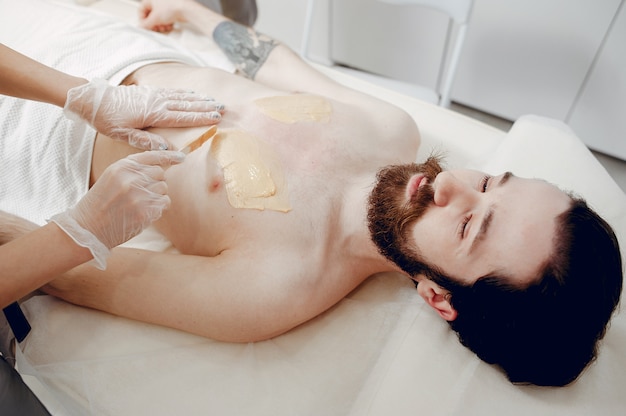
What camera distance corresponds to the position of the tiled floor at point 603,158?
2.37 meters

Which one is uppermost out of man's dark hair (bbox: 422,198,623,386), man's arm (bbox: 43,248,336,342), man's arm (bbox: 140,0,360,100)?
man's arm (bbox: 140,0,360,100)

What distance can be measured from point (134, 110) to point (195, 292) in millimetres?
501

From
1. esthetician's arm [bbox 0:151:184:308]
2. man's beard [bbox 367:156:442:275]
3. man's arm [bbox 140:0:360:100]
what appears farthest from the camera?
man's arm [bbox 140:0:360:100]

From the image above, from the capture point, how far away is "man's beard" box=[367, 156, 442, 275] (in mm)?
1098

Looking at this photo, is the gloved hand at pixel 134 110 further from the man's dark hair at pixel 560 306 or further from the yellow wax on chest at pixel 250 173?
the man's dark hair at pixel 560 306

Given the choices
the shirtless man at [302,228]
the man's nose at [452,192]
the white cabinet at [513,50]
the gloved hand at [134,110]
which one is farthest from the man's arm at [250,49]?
the white cabinet at [513,50]

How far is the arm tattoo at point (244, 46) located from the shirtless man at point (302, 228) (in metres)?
0.27

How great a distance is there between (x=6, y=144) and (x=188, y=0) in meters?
0.85

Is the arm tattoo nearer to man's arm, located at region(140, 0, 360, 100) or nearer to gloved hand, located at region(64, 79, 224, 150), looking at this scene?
man's arm, located at region(140, 0, 360, 100)

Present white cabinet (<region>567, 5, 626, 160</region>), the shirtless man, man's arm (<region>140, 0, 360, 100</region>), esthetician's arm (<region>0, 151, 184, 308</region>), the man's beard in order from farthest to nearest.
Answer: white cabinet (<region>567, 5, 626, 160</region>) < man's arm (<region>140, 0, 360, 100</region>) < the man's beard < the shirtless man < esthetician's arm (<region>0, 151, 184, 308</region>)

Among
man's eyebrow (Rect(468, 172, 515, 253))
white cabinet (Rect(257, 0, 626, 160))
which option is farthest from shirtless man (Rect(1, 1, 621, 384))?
white cabinet (Rect(257, 0, 626, 160))

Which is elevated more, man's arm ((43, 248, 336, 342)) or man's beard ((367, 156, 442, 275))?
man's beard ((367, 156, 442, 275))

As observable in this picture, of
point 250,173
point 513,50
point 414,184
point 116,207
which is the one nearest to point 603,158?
point 513,50

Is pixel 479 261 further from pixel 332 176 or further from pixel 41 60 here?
pixel 41 60
